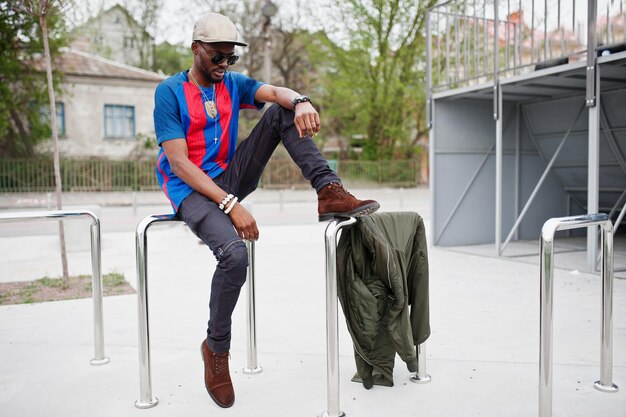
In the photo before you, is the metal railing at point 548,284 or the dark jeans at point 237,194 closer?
the metal railing at point 548,284

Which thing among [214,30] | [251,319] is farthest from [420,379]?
[214,30]

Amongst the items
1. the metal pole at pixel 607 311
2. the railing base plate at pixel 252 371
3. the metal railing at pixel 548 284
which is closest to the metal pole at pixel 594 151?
the metal pole at pixel 607 311

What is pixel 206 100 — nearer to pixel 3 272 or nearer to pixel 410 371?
pixel 410 371

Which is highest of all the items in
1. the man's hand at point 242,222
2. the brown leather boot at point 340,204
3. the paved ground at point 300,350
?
the brown leather boot at point 340,204

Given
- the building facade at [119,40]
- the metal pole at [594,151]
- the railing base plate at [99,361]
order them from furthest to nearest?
the building facade at [119,40]
the metal pole at [594,151]
the railing base plate at [99,361]

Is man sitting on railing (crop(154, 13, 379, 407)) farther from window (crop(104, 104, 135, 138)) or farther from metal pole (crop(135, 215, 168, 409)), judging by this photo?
window (crop(104, 104, 135, 138))

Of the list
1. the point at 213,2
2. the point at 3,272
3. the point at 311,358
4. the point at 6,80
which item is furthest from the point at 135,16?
the point at 311,358

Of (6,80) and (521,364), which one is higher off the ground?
(6,80)

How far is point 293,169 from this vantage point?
27.0 meters

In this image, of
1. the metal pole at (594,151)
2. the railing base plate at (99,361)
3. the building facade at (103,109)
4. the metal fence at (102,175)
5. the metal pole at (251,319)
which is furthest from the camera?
the building facade at (103,109)

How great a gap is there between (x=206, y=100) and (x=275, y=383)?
1.59 m

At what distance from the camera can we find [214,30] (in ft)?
8.92

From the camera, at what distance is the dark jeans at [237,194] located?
2.68 m

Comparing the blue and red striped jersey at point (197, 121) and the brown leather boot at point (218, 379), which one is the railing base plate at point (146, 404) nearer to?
the brown leather boot at point (218, 379)
